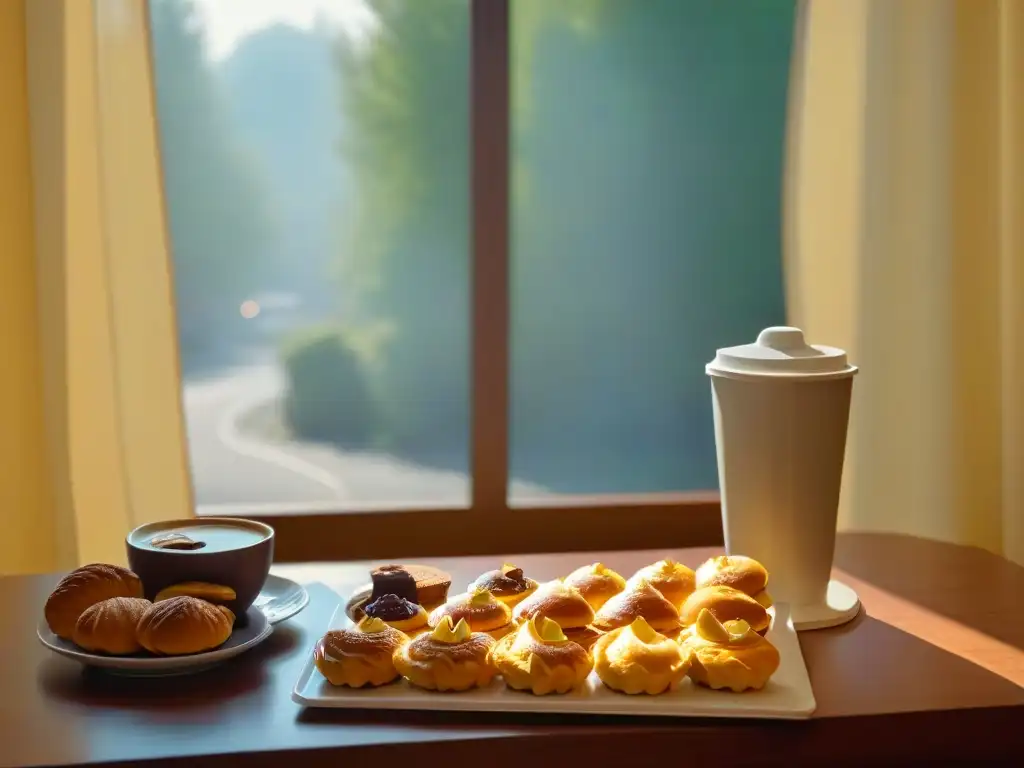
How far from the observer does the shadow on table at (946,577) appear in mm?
980

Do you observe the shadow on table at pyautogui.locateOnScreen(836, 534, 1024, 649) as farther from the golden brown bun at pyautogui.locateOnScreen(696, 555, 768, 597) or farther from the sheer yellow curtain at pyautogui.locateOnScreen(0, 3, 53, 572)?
the sheer yellow curtain at pyautogui.locateOnScreen(0, 3, 53, 572)

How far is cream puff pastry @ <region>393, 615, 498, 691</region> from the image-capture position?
30.8 inches

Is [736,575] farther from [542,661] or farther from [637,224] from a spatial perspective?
[637,224]

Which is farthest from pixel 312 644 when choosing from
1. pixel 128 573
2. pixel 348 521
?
pixel 348 521

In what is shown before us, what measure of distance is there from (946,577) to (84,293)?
115 cm

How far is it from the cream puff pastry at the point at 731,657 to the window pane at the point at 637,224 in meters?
1.21

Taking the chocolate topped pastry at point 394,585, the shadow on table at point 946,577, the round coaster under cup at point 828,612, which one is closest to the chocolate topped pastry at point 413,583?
the chocolate topped pastry at point 394,585

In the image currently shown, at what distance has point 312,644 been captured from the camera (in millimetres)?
912

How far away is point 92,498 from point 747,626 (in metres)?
1.06

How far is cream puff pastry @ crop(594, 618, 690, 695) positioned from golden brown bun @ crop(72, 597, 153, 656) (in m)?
0.35

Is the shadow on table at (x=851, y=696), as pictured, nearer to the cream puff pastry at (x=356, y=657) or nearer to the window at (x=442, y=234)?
the cream puff pastry at (x=356, y=657)

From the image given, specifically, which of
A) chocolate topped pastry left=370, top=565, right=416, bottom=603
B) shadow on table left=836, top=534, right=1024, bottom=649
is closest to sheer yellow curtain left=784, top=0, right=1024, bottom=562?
shadow on table left=836, top=534, right=1024, bottom=649

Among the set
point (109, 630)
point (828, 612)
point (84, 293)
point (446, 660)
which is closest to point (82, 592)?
Answer: point (109, 630)

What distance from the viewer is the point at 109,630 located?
0.82 metres
